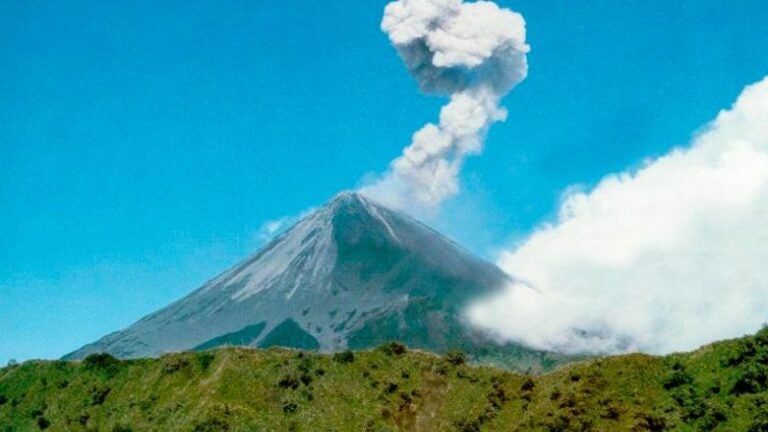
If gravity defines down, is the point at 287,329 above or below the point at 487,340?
above

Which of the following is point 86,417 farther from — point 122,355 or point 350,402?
point 122,355

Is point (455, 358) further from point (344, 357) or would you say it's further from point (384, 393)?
point (344, 357)

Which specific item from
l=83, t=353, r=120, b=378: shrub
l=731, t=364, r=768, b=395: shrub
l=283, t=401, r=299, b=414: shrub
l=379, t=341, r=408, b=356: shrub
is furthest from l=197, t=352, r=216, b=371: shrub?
l=731, t=364, r=768, b=395: shrub

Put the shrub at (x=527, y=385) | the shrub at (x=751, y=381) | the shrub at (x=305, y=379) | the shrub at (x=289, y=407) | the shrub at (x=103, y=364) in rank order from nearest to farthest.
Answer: the shrub at (x=751, y=381) < the shrub at (x=289, y=407) < the shrub at (x=527, y=385) < the shrub at (x=305, y=379) < the shrub at (x=103, y=364)

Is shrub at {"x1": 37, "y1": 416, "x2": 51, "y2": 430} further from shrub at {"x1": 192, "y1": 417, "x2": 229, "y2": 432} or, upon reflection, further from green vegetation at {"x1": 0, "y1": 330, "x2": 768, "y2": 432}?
shrub at {"x1": 192, "y1": 417, "x2": 229, "y2": 432}

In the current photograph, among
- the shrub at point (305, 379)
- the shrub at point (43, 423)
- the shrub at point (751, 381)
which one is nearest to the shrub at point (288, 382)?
the shrub at point (305, 379)

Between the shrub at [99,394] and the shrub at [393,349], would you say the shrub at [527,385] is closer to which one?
the shrub at [393,349]

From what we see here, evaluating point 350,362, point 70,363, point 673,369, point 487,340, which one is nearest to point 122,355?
point 487,340

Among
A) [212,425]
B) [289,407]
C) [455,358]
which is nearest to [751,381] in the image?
[455,358]

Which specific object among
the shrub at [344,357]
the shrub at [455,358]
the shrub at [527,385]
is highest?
the shrub at [344,357]
